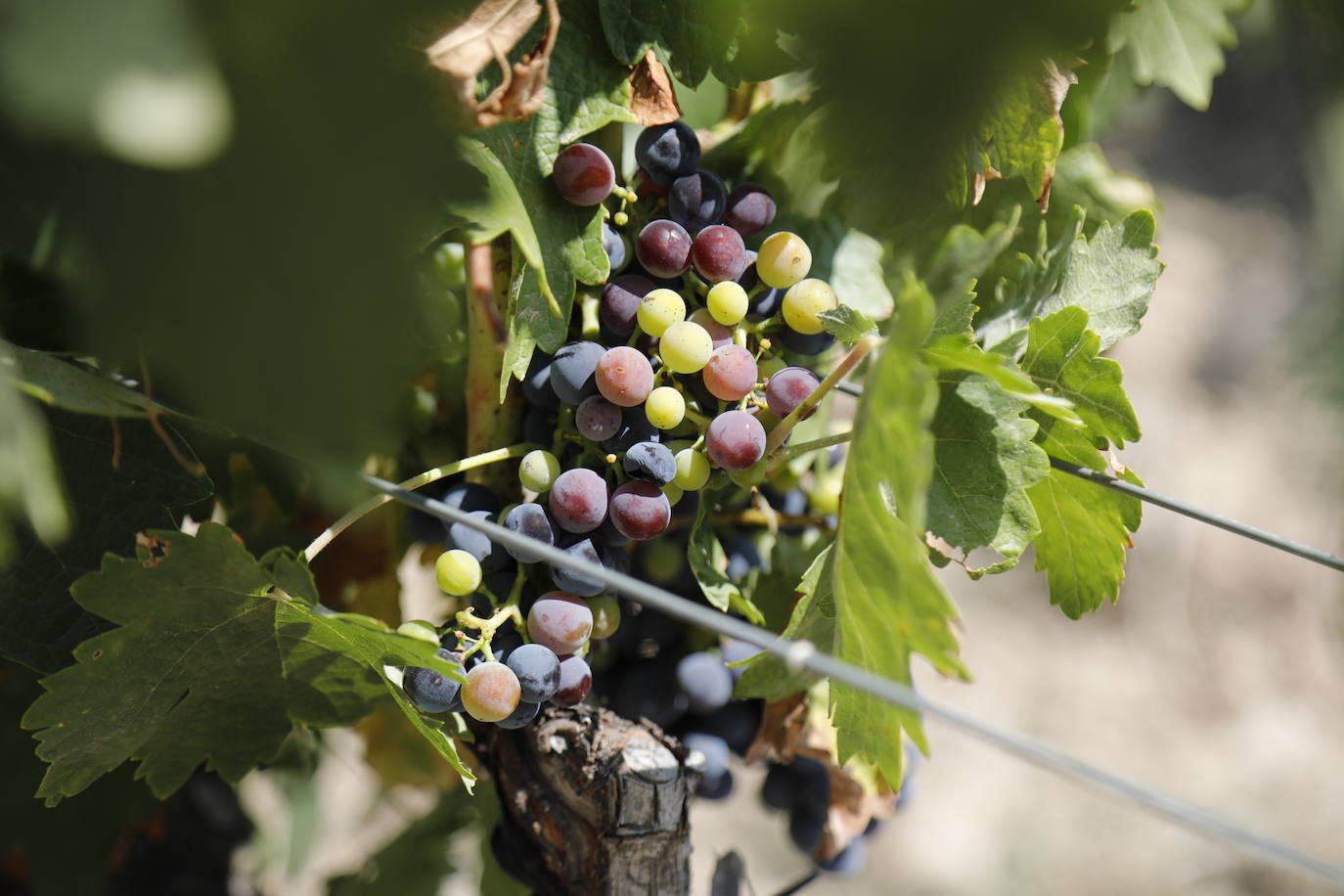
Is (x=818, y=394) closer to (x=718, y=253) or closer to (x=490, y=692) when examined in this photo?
(x=718, y=253)

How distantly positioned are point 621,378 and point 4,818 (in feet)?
2.09

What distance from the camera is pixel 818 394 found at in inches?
20.9

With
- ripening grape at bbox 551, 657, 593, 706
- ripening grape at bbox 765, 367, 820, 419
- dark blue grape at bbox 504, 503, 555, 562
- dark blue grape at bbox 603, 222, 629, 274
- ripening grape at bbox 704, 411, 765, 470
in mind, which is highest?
dark blue grape at bbox 603, 222, 629, 274

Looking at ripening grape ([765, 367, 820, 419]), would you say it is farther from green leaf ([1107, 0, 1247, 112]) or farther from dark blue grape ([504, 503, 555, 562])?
green leaf ([1107, 0, 1247, 112])

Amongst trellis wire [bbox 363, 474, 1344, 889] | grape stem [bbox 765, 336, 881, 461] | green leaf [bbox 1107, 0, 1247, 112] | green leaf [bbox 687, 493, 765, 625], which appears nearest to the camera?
trellis wire [bbox 363, 474, 1344, 889]

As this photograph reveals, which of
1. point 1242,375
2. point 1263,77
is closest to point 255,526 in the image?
point 1242,375

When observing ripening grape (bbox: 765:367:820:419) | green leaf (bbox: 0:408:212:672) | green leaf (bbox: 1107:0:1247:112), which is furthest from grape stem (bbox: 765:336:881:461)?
green leaf (bbox: 1107:0:1247:112)

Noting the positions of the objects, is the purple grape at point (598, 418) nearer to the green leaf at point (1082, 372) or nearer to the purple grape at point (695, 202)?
the purple grape at point (695, 202)

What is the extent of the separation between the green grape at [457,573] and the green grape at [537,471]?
0.17ft

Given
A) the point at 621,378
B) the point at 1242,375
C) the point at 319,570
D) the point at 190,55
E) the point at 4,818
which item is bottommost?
the point at 1242,375

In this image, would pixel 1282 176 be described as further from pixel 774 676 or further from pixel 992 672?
pixel 774 676

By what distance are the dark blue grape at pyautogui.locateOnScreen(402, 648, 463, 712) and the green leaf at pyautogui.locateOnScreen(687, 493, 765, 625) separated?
15cm

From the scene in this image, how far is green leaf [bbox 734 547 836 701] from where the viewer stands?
536mm

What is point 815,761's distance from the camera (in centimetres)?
79
